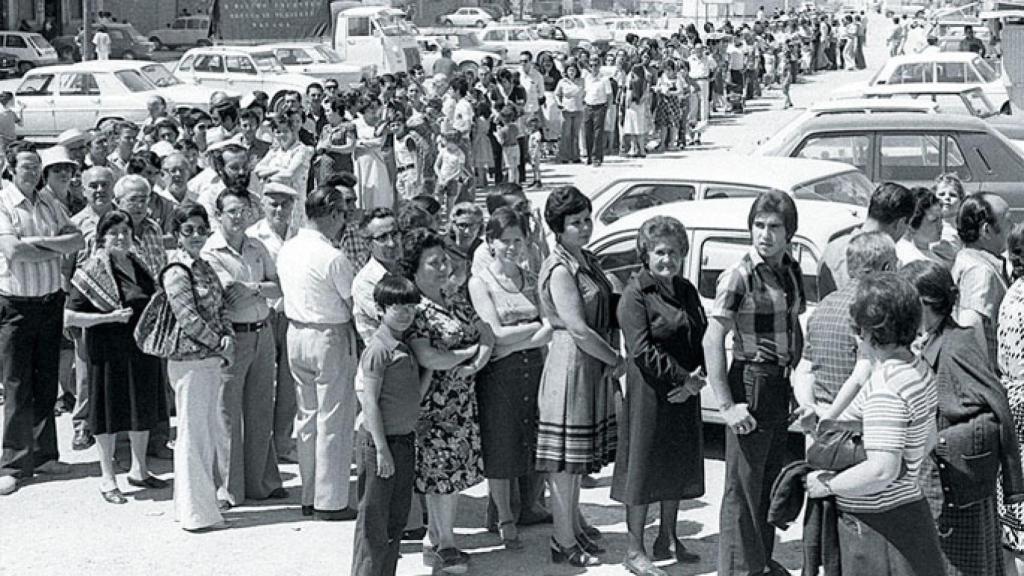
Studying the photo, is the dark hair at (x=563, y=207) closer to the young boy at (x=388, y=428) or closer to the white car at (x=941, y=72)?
the young boy at (x=388, y=428)

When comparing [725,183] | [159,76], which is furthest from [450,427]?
[159,76]

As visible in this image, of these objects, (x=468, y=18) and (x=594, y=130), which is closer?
(x=594, y=130)

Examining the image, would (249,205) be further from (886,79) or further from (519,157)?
(886,79)

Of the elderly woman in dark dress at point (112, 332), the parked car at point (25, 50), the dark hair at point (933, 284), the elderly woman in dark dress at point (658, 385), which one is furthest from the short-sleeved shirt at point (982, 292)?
the parked car at point (25, 50)

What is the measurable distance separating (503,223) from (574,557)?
64.6 inches

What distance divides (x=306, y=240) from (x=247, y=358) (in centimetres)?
83

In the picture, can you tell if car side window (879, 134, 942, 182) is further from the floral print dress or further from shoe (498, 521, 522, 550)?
the floral print dress

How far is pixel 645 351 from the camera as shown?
6.46m

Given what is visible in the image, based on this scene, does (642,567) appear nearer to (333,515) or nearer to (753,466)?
(753,466)

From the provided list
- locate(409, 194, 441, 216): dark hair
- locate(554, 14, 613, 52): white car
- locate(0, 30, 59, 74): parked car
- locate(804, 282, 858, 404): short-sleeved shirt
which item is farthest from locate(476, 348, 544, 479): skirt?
locate(554, 14, 613, 52): white car

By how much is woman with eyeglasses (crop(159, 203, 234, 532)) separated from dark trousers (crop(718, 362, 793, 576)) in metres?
2.72

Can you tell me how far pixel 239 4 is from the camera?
42.1 m

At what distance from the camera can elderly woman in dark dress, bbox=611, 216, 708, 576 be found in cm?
646

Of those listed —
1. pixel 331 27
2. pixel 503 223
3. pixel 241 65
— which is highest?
pixel 331 27
